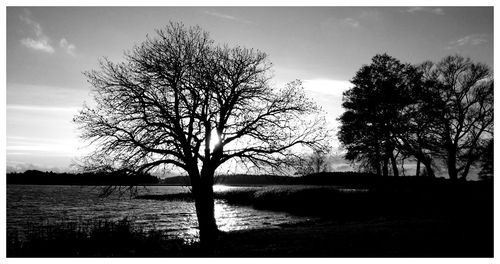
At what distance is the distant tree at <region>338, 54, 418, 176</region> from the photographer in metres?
36.4

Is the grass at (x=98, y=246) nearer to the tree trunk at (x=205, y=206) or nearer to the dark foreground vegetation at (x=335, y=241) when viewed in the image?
the dark foreground vegetation at (x=335, y=241)

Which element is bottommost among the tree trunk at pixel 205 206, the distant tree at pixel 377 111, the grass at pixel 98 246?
the grass at pixel 98 246

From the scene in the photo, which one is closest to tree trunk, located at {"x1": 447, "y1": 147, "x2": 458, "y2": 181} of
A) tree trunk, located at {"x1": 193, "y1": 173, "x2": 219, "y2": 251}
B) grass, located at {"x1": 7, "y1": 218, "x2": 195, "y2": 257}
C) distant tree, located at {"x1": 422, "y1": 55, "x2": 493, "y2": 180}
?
distant tree, located at {"x1": 422, "y1": 55, "x2": 493, "y2": 180}

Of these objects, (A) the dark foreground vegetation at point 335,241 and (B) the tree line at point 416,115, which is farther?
(B) the tree line at point 416,115

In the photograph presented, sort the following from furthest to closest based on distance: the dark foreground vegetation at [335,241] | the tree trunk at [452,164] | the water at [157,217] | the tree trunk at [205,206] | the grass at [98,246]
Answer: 1. the tree trunk at [452,164]
2. the water at [157,217]
3. the tree trunk at [205,206]
4. the grass at [98,246]
5. the dark foreground vegetation at [335,241]

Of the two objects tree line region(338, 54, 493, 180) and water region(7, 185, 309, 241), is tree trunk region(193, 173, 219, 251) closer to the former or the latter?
water region(7, 185, 309, 241)

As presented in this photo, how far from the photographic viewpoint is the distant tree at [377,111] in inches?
1435

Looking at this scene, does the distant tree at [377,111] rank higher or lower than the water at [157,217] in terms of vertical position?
higher

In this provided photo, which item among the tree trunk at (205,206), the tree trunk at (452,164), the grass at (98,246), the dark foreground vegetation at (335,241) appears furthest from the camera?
the tree trunk at (452,164)

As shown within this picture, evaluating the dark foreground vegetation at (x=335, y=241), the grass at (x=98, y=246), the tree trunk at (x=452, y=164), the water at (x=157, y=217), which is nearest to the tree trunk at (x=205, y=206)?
the dark foreground vegetation at (x=335, y=241)

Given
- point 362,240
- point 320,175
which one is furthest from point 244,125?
point 320,175

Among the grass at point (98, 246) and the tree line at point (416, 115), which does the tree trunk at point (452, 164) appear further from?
the grass at point (98, 246)

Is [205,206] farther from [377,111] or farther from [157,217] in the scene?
[377,111]

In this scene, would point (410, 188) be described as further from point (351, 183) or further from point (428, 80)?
point (351, 183)
